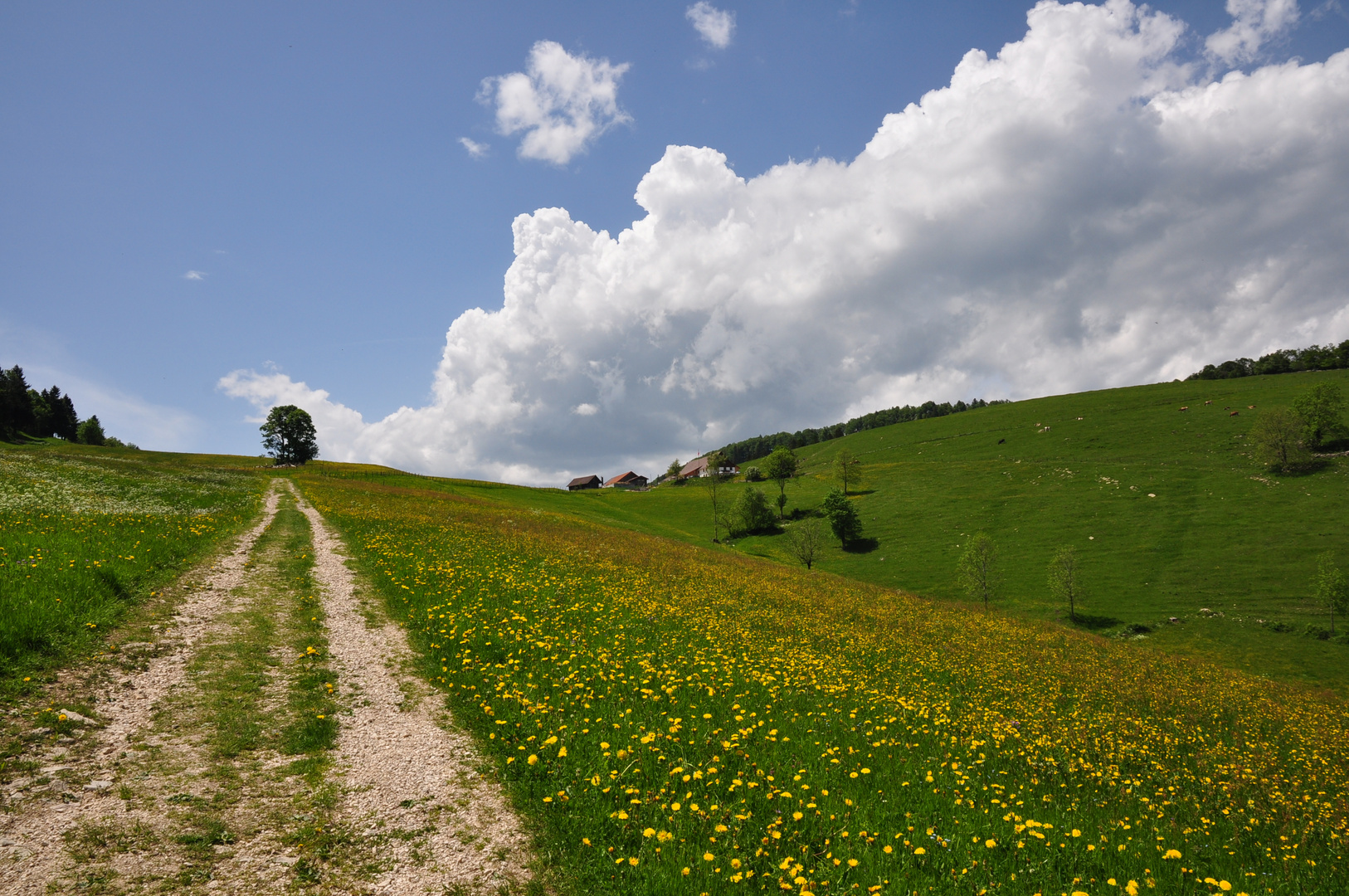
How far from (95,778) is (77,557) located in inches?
384

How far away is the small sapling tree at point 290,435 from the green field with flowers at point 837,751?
108 m

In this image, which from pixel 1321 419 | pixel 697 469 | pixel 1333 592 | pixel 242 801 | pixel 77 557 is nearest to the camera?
pixel 242 801

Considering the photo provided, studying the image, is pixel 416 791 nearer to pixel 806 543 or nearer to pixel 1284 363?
pixel 806 543

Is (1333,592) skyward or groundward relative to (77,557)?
groundward

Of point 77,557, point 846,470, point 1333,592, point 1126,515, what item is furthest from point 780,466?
point 77,557

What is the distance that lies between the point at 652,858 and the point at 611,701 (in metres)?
4.07

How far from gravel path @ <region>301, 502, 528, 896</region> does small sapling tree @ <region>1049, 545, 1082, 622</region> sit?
64.6m

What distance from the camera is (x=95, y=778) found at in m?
6.45

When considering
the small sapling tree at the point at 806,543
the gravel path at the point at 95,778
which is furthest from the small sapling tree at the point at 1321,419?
the gravel path at the point at 95,778

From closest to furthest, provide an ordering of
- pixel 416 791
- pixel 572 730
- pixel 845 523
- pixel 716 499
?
pixel 416 791 < pixel 572 730 < pixel 845 523 < pixel 716 499

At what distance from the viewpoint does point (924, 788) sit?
8.34 meters

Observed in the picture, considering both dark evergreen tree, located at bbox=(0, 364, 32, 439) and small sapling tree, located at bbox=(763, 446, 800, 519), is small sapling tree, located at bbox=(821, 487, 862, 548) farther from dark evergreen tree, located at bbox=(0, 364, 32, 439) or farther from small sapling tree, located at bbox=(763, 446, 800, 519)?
dark evergreen tree, located at bbox=(0, 364, 32, 439)

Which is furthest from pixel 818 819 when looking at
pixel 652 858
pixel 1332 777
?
pixel 1332 777

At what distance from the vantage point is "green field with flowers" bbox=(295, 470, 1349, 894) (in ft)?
20.9
